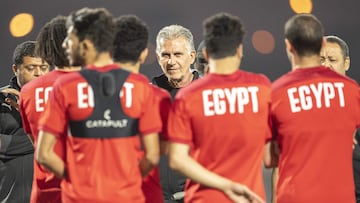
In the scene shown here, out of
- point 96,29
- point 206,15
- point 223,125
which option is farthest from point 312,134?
point 206,15

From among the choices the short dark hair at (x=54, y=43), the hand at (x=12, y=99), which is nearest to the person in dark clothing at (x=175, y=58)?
the hand at (x=12, y=99)

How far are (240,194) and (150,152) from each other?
1.39ft

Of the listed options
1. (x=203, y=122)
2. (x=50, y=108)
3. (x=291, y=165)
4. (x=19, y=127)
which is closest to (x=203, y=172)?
(x=203, y=122)

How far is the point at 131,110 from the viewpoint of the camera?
318 cm

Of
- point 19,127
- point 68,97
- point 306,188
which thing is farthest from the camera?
point 19,127

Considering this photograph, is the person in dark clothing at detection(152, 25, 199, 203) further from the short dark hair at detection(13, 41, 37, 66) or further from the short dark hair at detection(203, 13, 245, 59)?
the short dark hair at detection(203, 13, 245, 59)

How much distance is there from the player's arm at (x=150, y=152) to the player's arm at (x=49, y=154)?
35 cm

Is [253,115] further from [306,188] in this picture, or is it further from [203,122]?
[306,188]

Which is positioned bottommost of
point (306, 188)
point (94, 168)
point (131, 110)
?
point (306, 188)

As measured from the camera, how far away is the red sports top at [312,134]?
3369 millimetres

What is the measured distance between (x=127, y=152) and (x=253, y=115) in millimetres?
563

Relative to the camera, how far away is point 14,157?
4906mm

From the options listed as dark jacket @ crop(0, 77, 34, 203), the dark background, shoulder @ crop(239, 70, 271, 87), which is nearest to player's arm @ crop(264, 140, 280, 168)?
shoulder @ crop(239, 70, 271, 87)

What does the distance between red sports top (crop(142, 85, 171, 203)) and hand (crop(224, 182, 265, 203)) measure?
0.40m
